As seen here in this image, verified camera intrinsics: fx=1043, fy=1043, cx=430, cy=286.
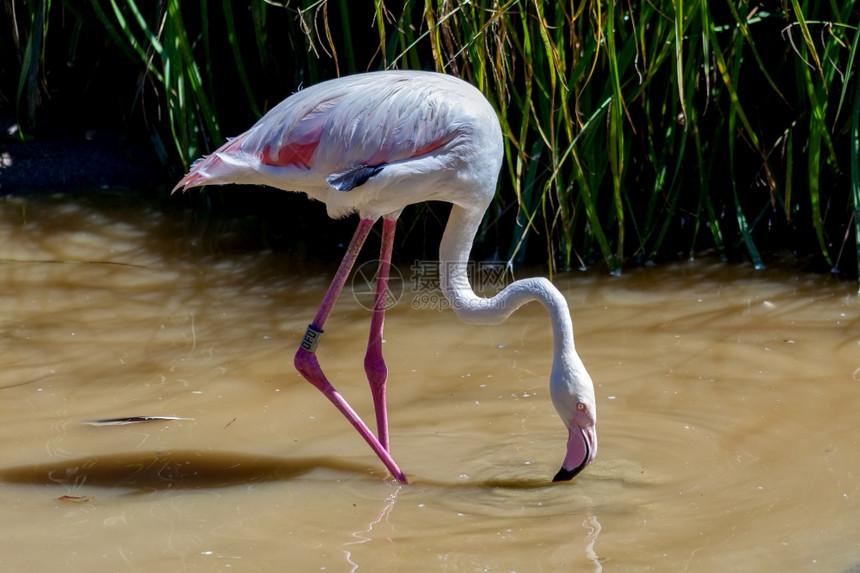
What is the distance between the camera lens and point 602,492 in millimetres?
3195

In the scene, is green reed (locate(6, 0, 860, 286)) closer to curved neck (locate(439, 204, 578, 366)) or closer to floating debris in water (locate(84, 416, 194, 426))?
curved neck (locate(439, 204, 578, 366))

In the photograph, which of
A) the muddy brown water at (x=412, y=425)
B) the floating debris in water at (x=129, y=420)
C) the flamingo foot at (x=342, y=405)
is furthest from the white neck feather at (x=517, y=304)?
the floating debris in water at (x=129, y=420)

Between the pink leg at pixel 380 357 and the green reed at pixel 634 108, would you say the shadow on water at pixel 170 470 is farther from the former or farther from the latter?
the green reed at pixel 634 108

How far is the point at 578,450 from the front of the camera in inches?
126

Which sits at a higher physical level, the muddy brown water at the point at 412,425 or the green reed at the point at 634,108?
the green reed at the point at 634,108

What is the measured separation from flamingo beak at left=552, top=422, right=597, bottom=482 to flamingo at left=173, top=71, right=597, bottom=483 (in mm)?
335

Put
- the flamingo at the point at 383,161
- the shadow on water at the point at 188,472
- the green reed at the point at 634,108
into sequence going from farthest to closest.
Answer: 1. the green reed at the point at 634,108
2. the flamingo at the point at 383,161
3. the shadow on water at the point at 188,472

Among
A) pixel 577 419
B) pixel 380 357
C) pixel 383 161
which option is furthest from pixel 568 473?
pixel 383 161

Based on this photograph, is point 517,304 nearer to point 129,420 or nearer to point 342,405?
point 342,405

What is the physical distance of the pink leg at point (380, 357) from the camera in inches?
143

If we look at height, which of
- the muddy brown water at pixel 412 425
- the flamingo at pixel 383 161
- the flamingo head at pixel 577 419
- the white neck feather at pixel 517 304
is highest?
the flamingo at pixel 383 161

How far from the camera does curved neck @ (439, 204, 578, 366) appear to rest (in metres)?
3.33

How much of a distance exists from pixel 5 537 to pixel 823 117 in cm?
357

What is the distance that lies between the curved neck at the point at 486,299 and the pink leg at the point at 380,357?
0.24 metres
